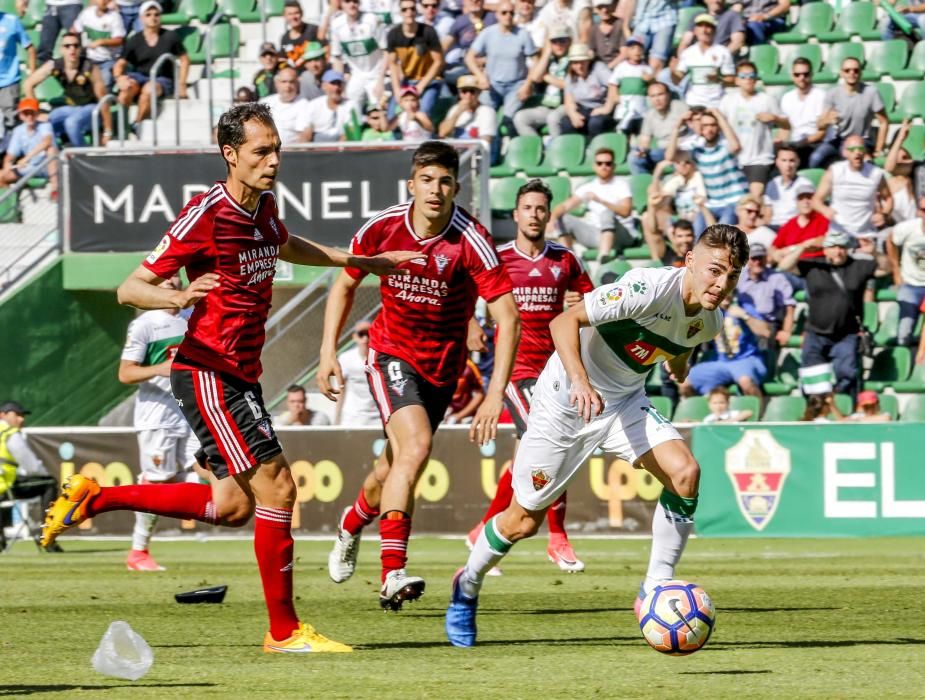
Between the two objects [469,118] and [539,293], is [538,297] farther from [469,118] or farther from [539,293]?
[469,118]

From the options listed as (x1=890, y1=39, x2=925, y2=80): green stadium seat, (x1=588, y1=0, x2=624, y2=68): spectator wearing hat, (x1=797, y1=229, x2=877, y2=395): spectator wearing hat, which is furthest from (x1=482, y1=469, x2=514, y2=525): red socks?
(x1=890, y1=39, x2=925, y2=80): green stadium seat

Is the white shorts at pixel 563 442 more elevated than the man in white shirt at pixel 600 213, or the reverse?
the white shorts at pixel 563 442

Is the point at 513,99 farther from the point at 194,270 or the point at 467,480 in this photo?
the point at 194,270

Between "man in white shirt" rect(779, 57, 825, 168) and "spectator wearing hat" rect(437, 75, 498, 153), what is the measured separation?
370 cm

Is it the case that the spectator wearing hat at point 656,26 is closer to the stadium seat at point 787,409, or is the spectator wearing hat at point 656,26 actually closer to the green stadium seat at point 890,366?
the green stadium seat at point 890,366

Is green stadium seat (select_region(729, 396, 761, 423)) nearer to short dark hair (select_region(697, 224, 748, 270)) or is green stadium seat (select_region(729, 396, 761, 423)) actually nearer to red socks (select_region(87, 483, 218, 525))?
red socks (select_region(87, 483, 218, 525))

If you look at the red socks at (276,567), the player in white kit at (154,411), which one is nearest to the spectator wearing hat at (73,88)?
the player in white kit at (154,411)

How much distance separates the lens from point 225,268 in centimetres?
764

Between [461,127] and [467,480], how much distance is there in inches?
226

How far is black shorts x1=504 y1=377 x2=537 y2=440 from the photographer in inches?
476

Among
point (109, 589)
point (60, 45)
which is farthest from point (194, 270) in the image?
point (60, 45)

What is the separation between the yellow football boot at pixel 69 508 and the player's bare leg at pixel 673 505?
290 cm

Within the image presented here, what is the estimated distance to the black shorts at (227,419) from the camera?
764 centimetres

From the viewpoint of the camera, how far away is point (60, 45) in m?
23.7
